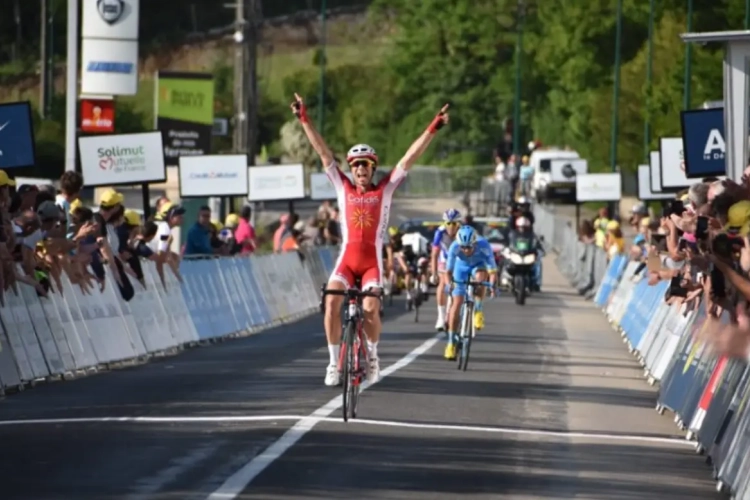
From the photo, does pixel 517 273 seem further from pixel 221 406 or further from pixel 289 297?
pixel 221 406

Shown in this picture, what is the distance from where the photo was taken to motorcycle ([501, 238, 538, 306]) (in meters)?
46.8

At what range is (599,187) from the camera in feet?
213

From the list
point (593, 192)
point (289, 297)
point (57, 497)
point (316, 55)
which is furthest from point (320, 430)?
point (316, 55)

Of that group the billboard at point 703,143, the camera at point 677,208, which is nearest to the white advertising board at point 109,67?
the billboard at point 703,143

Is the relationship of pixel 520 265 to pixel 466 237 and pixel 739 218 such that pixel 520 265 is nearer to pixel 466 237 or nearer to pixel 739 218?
pixel 466 237

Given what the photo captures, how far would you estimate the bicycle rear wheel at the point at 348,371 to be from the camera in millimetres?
17203

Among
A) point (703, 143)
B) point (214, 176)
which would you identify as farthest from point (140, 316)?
point (214, 176)

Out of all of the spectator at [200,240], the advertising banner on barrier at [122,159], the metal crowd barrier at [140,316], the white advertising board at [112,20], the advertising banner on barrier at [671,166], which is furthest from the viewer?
the white advertising board at [112,20]

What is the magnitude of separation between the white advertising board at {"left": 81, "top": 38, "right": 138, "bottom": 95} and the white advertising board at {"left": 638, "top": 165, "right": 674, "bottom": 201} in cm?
954

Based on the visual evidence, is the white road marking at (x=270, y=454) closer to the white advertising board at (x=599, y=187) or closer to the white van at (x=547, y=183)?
the white advertising board at (x=599, y=187)

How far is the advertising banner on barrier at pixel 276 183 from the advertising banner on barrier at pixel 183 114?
1.96 metres

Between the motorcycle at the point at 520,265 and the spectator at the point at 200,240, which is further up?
the spectator at the point at 200,240

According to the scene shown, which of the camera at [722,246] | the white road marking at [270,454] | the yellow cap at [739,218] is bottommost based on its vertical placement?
the white road marking at [270,454]

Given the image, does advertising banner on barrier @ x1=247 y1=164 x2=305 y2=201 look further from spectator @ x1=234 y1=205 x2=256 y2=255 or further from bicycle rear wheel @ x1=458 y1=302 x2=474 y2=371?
bicycle rear wheel @ x1=458 y1=302 x2=474 y2=371
